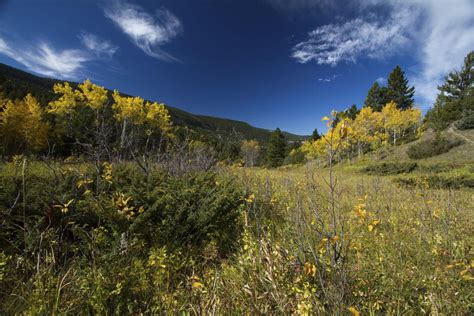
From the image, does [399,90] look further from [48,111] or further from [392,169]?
[48,111]

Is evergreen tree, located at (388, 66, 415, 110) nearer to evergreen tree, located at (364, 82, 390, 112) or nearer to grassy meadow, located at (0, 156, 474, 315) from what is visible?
evergreen tree, located at (364, 82, 390, 112)

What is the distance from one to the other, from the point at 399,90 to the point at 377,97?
4113 millimetres

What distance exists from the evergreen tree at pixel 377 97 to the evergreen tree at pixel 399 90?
0.83m

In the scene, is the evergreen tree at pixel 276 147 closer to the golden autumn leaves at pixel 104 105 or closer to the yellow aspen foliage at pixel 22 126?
the golden autumn leaves at pixel 104 105

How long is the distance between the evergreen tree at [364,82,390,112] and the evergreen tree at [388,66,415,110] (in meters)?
0.83

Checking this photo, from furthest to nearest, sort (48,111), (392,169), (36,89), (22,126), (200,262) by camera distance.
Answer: (36,89) < (48,111) < (22,126) < (392,169) < (200,262)

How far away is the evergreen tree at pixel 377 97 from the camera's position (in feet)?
142

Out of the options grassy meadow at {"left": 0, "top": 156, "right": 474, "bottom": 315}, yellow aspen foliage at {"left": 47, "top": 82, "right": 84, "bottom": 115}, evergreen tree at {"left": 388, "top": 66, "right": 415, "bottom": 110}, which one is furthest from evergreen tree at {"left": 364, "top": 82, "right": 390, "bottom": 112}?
yellow aspen foliage at {"left": 47, "top": 82, "right": 84, "bottom": 115}

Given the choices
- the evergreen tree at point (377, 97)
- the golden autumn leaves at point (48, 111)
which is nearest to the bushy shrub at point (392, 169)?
the golden autumn leaves at point (48, 111)

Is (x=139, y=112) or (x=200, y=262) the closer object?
(x=200, y=262)

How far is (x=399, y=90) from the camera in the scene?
43125mm

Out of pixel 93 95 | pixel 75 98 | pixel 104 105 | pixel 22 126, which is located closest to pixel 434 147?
pixel 104 105

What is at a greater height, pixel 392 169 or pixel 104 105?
pixel 104 105

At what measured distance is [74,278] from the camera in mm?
1959
